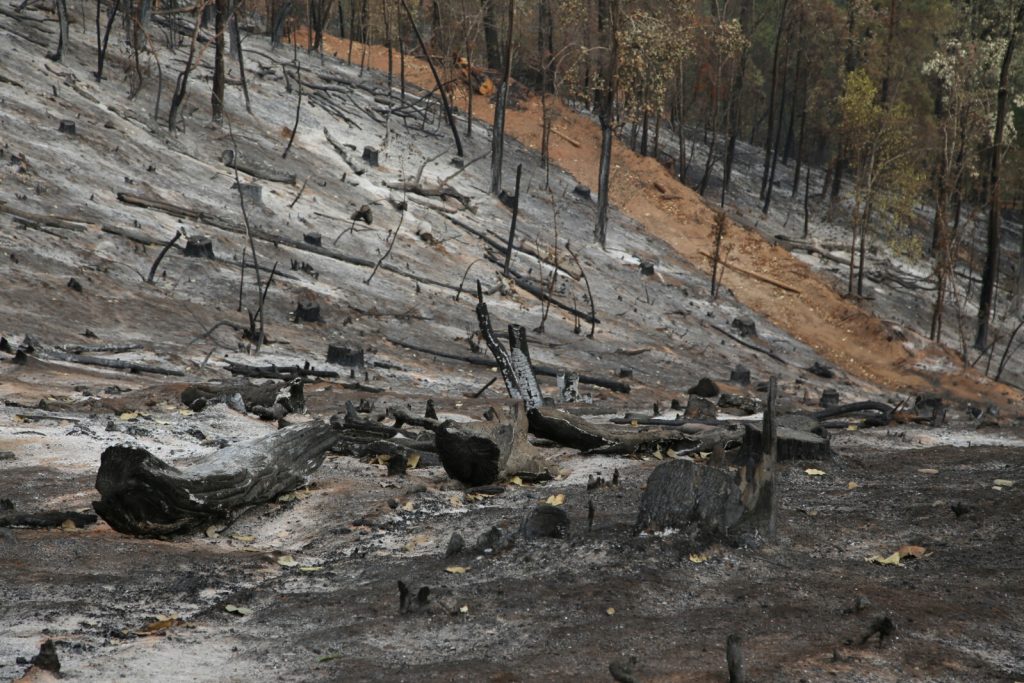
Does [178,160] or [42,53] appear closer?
[178,160]

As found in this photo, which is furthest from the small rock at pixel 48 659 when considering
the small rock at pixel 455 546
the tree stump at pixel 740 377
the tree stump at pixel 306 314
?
the tree stump at pixel 740 377

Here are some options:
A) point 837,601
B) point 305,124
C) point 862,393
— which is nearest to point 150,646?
point 837,601

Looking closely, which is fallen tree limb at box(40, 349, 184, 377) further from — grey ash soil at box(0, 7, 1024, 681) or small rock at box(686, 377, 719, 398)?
small rock at box(686, 377, 719, 398)

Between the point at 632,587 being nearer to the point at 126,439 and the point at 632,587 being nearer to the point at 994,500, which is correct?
the point at 994,500

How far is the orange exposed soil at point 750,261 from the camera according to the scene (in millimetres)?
27344

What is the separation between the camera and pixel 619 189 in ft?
118

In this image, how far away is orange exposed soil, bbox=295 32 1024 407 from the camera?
27.3 metres

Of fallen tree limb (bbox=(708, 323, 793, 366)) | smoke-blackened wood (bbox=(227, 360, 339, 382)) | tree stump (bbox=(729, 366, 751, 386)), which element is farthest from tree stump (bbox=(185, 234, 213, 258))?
fallen tree limb (bbox=(708, 323, 793, 366))

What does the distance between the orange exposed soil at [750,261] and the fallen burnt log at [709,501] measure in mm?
20284

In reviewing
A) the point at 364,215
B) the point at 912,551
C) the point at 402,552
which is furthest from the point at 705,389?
the point at 364,215

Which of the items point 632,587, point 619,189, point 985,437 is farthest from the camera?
point 619,189

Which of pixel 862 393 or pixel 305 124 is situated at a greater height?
pixel 305 124

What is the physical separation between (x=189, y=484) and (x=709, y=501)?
2985 millimetres

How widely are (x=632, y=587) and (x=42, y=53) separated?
2420cm
